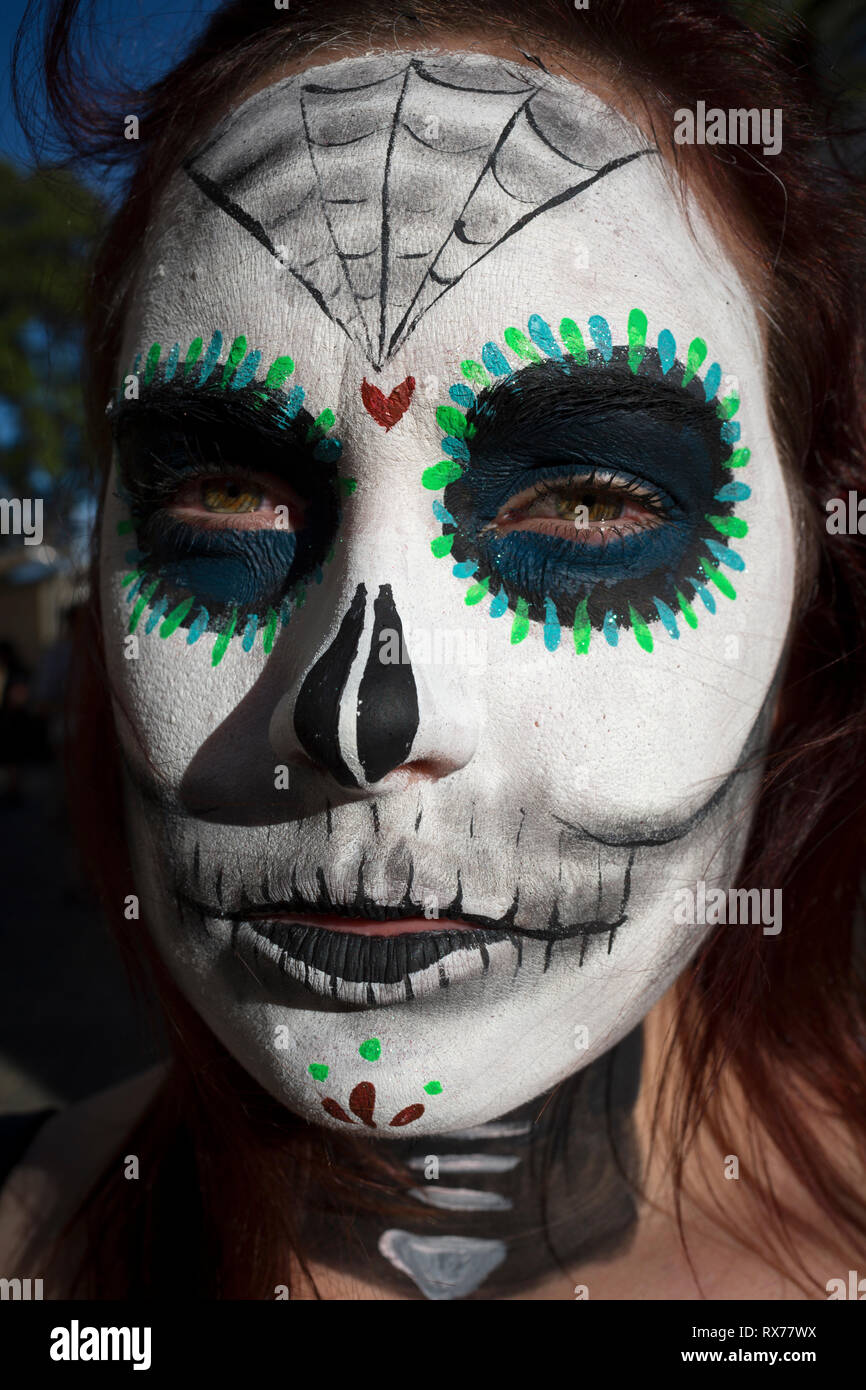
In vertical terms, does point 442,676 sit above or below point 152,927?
above

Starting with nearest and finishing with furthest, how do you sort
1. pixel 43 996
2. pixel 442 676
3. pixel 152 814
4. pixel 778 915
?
pixel 442 676 < pixel 152 814 < pixel 778 915 < pixel 43 996

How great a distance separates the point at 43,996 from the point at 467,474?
3286mm

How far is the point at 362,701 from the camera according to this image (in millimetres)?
1035

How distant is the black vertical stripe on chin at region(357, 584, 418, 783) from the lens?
1023 millimetres

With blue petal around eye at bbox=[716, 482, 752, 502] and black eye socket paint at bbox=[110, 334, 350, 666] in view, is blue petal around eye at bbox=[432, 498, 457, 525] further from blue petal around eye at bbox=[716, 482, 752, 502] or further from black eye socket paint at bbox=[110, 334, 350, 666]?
blue petal around eye at bbox=[716, 482, 752, 502]

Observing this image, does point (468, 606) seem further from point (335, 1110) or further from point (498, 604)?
point (335, 1110)

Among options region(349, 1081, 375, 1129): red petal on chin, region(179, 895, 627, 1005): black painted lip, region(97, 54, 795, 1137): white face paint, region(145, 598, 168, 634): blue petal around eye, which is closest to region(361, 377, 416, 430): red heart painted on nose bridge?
region(97, 54, 795, 1137): white face paint

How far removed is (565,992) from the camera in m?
1.16

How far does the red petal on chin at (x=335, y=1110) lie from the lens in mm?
1119

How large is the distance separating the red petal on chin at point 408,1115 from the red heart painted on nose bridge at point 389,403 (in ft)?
2.58

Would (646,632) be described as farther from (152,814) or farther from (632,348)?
(152,814)

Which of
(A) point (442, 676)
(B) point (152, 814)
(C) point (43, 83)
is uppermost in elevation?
(C) point (43, 83)

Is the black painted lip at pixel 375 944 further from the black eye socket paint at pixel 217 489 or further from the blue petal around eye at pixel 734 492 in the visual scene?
the blue petal around eye at pixel 734 492
